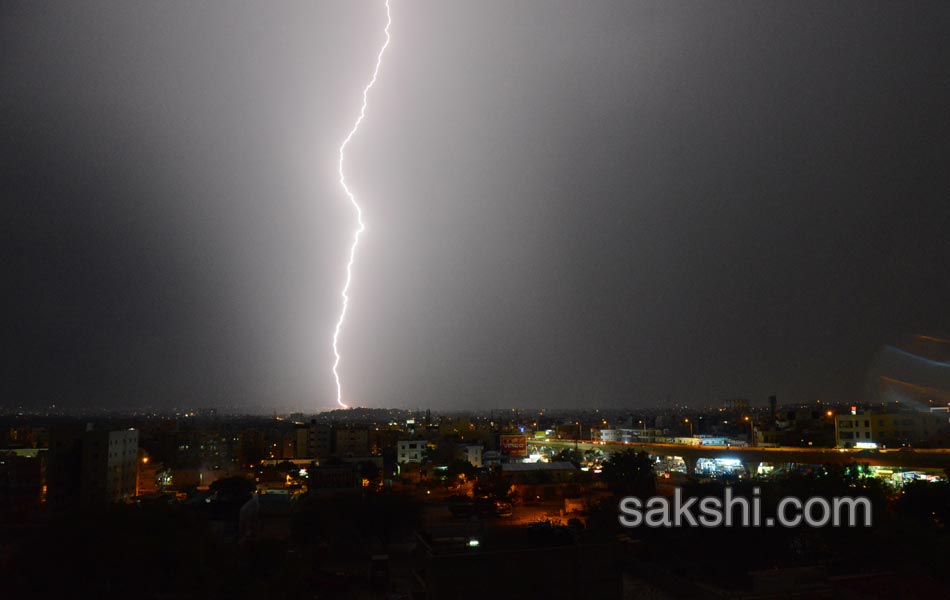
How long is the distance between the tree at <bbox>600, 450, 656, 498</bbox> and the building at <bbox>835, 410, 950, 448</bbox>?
12.1 meters

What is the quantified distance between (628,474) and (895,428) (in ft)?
51.3

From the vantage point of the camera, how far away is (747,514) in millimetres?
12156

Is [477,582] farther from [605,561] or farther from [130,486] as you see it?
[130,486]

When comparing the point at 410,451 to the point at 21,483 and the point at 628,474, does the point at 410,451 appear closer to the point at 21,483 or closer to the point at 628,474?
the point at 628,474

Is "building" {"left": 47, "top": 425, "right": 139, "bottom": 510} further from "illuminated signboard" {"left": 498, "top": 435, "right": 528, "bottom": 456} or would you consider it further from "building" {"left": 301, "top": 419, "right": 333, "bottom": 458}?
"illuminated signboard" {"left": 498, "top": 435, "right": 528, "bottom": 456}

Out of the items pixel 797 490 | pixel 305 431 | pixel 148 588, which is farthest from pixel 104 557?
pixel 305 431

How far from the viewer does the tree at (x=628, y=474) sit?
20.3 metres

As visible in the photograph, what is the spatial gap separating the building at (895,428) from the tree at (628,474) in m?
12.1

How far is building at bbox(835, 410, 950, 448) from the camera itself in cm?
2962

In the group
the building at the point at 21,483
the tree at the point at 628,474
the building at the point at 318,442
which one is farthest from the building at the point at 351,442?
the building at the point at 21,483

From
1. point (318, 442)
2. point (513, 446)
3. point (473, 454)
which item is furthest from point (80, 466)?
point (513, 446)

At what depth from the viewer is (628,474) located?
2238 centimetres

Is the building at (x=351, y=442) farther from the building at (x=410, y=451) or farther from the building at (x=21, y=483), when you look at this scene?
the building at (x=21, y=483)

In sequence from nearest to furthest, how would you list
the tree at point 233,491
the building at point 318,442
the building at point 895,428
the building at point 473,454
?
the tree at point 233,491 → the building at point 895,428 → the building at point 473,454 → the building at point 318,442
